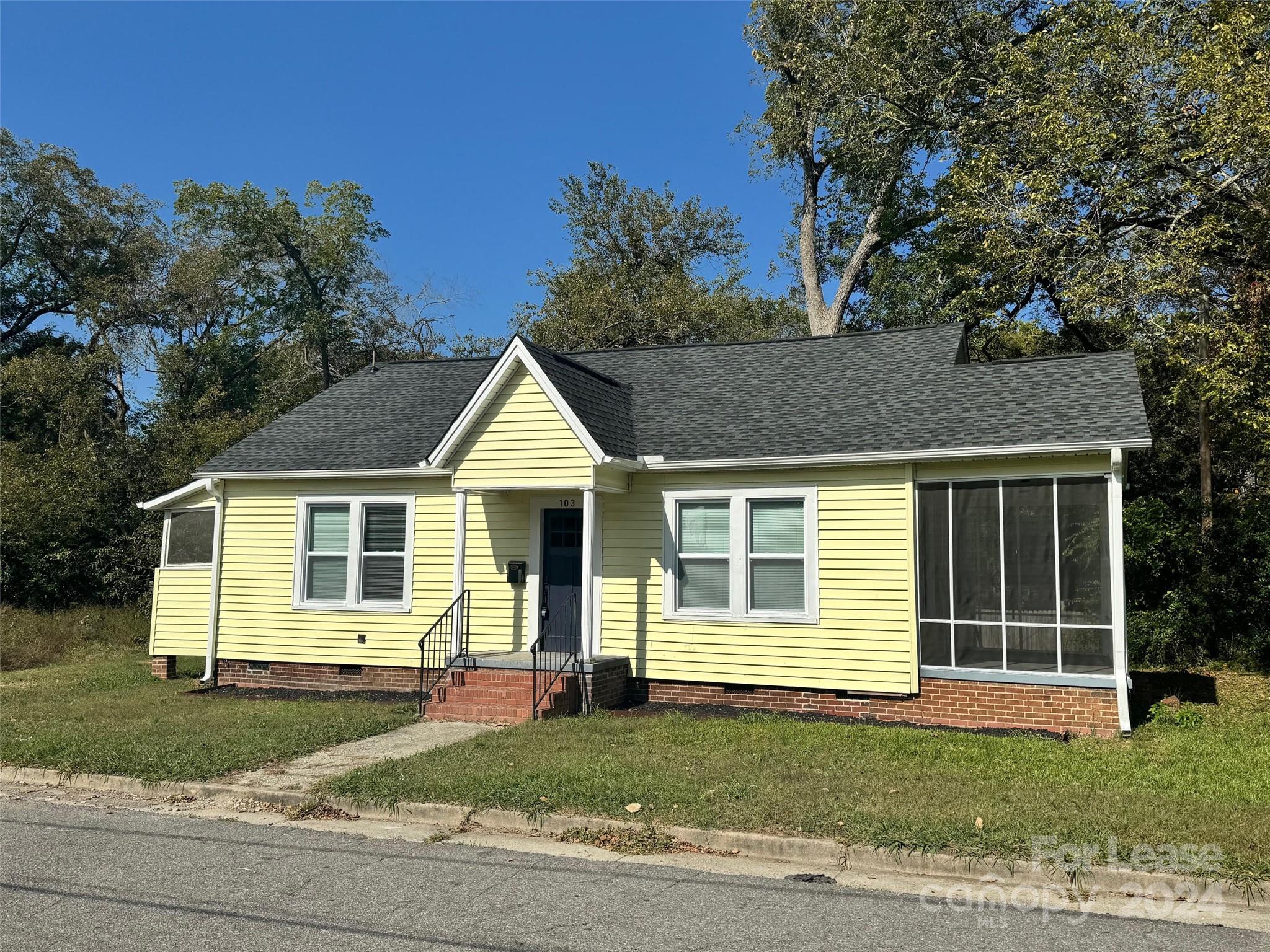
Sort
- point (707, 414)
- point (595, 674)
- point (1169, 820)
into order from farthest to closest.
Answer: point (707, 414)
point (595, 674)
point (1169, 820)

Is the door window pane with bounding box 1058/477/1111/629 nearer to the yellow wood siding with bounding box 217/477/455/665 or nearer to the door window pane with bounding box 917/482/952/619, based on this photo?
the door window pane with bounding box 917/482/952/619

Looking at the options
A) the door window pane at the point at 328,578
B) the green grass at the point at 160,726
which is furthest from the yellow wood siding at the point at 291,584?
the green grass at the point at 160,726

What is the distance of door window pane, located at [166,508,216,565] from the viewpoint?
1585 cm

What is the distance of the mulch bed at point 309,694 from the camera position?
13680mm

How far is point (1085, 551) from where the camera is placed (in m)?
10.8

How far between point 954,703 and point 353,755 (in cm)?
684

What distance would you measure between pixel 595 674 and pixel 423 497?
402 centimetres

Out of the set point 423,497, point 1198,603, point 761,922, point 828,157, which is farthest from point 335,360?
point 761,922

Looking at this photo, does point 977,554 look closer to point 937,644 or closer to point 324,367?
point 937,644

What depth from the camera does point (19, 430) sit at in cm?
3055

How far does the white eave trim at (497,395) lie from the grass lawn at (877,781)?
3.82 metres

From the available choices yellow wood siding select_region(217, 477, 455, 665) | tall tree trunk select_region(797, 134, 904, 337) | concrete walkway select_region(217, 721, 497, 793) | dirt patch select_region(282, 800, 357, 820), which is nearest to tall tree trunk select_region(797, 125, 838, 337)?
tall tree trunk select_region(797, 134, 904, 337)

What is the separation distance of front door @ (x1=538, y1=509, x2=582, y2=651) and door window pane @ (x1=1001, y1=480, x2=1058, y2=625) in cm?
569

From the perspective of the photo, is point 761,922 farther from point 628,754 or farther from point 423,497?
point 423,497
